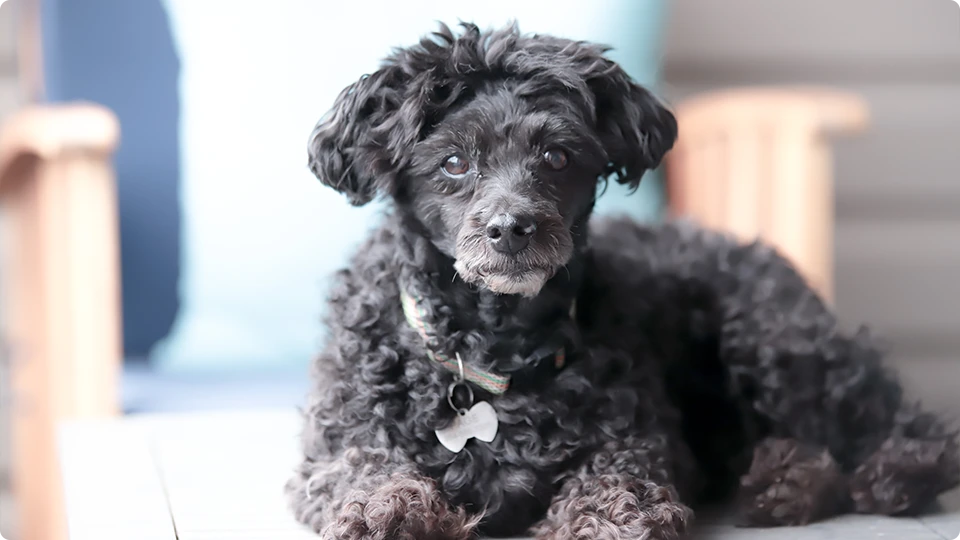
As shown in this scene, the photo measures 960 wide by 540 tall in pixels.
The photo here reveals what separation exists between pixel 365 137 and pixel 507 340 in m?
0.39

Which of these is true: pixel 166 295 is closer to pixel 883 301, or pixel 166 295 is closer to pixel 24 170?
pixel 24 170

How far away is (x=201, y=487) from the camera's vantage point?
6.37 feet

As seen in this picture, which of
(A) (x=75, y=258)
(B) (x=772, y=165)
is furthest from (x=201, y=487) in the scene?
(B) (x=772, y=165)

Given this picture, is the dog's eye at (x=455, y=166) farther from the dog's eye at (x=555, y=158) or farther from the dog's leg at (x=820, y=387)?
the dog's leg at (x=820, y=387)

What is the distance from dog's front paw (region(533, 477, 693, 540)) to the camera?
151 centimetres

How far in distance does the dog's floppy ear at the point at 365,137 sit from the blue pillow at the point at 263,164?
897 millimetres

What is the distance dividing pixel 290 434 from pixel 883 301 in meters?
2.29

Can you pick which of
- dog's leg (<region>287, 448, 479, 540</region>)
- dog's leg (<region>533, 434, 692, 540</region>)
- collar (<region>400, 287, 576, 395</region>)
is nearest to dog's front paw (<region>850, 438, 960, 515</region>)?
dog's leg (<region>533, 434, 692, 540</region>)

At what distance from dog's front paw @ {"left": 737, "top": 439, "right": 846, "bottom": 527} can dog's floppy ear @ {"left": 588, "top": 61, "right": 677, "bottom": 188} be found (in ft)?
1.87

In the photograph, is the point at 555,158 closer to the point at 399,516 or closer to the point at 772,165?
the point at 399,516

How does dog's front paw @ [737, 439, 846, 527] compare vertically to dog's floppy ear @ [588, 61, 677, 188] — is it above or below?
below

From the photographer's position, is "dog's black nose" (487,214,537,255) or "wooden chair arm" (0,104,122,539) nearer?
"dog's black nose" (487,214,537,255)

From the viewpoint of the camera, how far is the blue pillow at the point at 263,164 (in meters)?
2.64

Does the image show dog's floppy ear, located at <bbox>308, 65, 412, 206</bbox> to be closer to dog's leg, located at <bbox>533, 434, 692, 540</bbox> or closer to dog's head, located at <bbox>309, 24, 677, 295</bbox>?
dog's head, located at <bbox>309, 24, 677, 295</bbox>
